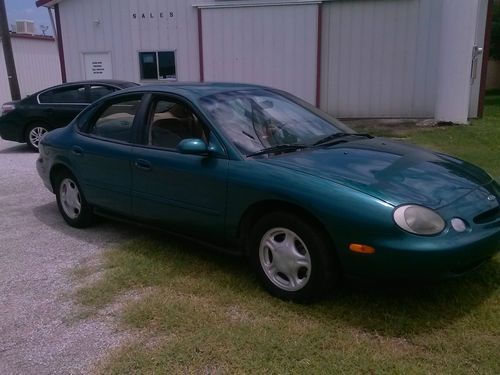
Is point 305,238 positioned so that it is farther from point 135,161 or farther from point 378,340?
point 135,161

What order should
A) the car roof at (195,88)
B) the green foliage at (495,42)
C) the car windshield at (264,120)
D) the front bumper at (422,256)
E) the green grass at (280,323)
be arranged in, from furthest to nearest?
the green foliage at (495,42), the car roof at (195,88), the car windshield at (264,120), the front bumper at (422,256), the green grass at (280,323)

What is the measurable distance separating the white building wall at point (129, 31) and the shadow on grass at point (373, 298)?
490 inches

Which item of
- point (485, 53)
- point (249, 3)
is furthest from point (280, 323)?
point (249, 3)

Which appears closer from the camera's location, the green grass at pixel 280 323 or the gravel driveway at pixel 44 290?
the green grass at pixel 280 323

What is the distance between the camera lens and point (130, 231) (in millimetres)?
5309

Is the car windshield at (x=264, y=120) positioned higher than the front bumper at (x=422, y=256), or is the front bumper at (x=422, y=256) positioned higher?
the car windshield at (x=264, y=120)

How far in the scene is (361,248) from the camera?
3.13m

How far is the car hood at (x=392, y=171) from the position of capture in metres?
3.25

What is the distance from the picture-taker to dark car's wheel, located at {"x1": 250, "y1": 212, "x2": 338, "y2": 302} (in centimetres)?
335

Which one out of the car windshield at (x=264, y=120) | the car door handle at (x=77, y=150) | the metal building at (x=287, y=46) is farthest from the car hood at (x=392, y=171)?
the metal building at (x=287, y=46)

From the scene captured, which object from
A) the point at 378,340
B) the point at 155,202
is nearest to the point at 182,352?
the point at 378,340

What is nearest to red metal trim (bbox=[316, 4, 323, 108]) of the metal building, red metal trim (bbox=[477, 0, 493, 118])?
the metal building

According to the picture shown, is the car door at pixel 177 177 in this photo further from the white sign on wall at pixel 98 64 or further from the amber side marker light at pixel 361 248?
the white sign on wall at pixel 98 64

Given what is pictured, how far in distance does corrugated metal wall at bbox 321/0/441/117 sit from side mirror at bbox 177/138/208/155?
11.9m
